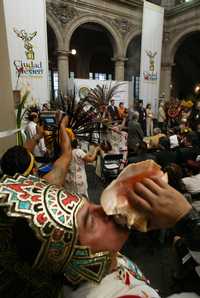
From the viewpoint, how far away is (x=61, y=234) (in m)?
0.48

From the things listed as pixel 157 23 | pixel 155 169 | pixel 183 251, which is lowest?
pixel 183 251

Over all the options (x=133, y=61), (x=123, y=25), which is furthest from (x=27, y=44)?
(x=133, y=61)

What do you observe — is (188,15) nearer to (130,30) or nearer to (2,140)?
(130,30)

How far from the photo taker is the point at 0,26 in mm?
1872

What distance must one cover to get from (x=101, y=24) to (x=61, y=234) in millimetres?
10383

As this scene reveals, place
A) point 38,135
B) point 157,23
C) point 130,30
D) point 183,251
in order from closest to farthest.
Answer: point 38,135, point 183,251, point 157,23, point 130,30

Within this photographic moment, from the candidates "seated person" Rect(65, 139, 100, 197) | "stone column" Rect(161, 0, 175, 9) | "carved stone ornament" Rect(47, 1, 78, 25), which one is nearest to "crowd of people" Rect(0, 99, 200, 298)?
"seated person" Rect(65, 139, 100, 197)

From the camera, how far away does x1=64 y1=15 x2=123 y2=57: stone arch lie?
8.74 metres

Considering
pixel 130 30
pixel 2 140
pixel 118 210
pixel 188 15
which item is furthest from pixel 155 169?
pixel 188 15

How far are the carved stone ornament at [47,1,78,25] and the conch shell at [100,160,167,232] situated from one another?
358 inches

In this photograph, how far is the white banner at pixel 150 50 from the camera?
8789mm

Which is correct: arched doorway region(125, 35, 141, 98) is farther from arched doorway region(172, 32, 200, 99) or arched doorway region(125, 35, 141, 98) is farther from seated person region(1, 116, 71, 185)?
seated person region(1, 116, 71, 185)

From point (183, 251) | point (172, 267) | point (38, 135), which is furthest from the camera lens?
point (172, 267)

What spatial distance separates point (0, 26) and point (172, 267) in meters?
2.60
